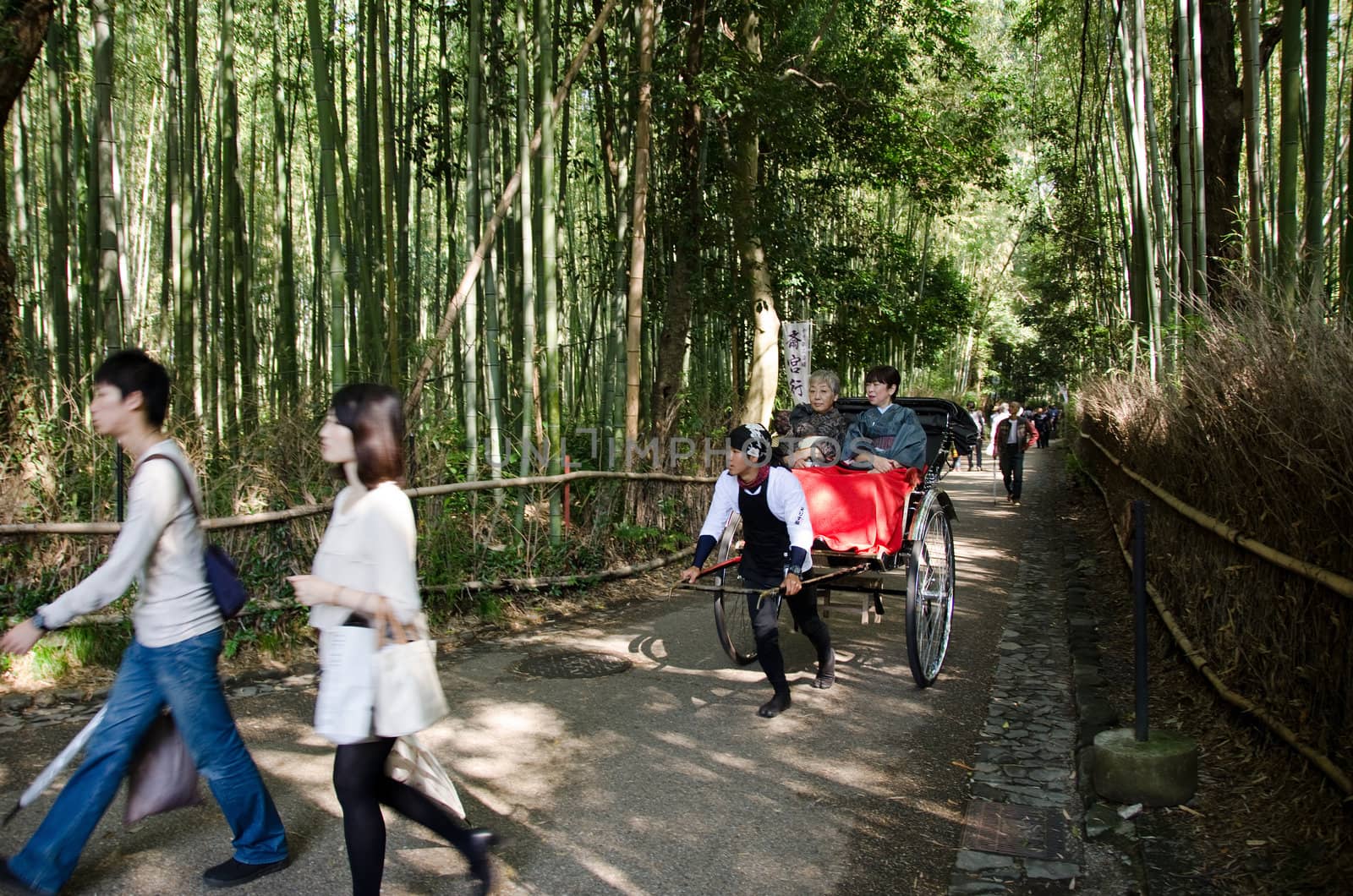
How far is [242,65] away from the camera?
13.1 m

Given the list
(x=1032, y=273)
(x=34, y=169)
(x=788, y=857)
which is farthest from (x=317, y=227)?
(x=1032, y=273)

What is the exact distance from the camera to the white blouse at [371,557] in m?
2.32

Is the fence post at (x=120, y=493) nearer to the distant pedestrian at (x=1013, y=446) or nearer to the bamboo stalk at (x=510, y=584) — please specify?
the bamboo stalk at (x=510, y=584)

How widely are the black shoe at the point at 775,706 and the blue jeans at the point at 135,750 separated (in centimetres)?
210

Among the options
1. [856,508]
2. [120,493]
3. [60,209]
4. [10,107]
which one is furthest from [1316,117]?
[60,209]

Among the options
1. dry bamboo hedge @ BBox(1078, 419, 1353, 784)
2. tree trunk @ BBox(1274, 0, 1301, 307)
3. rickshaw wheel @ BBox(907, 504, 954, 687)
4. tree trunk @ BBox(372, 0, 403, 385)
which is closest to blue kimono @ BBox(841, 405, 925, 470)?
rickshaw wheel @ BBox(907, 504, 954, 687)

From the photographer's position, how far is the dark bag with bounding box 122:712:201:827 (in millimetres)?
2562

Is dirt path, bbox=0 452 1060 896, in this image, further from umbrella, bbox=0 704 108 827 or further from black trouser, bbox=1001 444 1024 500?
black trouser, bbox=1001 444 1024 500

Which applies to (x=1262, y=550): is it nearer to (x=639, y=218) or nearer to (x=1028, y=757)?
(x=1028, y=757)

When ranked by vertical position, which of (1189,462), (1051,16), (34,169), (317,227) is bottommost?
(1189,462)

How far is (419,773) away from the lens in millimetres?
2525

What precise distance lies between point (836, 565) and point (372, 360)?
13.9ft

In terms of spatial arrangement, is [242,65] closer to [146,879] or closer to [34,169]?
[34,169]

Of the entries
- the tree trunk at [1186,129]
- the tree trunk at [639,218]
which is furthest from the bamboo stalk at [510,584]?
the tree trunk at [1186,129]
